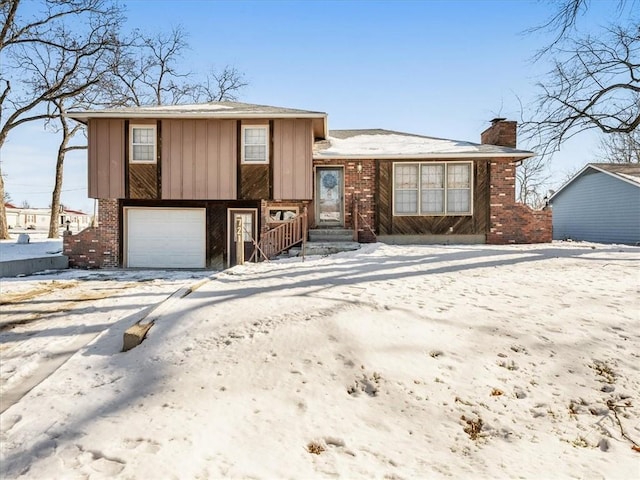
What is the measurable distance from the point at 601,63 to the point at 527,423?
1925cm

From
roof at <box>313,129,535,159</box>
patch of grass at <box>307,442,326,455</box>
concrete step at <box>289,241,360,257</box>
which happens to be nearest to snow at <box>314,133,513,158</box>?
roof at <box>313,129,535,159</box>

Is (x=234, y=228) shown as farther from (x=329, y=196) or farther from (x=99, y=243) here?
(x=99, y=243)

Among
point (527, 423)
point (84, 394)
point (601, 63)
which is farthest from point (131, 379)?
point (601, 63)

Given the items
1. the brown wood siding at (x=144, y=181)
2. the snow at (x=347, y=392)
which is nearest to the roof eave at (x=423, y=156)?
the brown wood siding at (x=144, y=181)

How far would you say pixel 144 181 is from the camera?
42.4 ft

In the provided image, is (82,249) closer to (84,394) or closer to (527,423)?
(84,394)

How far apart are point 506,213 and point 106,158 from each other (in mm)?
13670

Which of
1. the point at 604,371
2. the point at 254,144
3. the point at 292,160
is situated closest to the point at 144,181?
the point at 254,144

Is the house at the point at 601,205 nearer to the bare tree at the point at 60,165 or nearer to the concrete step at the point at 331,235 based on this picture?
the concrete step at the point at 331,235

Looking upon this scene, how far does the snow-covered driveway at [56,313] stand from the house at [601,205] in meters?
18.1

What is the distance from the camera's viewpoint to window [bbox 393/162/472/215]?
13445 millimetres

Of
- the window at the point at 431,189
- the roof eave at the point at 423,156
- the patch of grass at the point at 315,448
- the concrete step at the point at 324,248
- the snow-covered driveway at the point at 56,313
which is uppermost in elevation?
the roof eave at the point at 423,156

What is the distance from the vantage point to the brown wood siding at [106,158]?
1286 cm

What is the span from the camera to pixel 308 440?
285 cm
